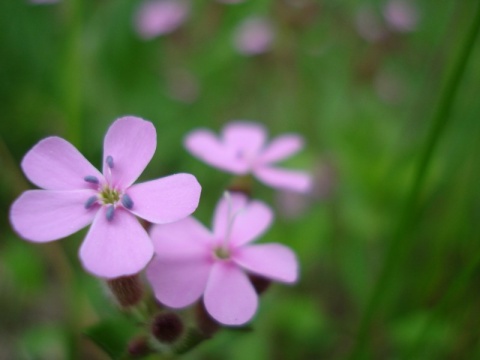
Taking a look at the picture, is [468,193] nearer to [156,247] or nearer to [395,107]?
[395,107]

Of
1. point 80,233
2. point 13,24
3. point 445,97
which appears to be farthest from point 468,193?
point 13,24

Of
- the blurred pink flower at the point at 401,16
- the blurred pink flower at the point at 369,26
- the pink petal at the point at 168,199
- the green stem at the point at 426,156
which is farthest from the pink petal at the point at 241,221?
the blurred pink flower at the point at 401,16

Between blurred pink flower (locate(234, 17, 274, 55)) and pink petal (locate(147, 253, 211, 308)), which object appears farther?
blurred pink flower (locate(234, 17, 274, 55))

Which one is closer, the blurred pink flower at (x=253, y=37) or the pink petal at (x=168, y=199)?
the pink petal at (x=168, y=199)

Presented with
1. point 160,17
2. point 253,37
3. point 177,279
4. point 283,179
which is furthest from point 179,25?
point 177,279

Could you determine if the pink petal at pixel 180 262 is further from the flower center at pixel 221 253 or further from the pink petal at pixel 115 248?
the pink petal at pixel 115 248

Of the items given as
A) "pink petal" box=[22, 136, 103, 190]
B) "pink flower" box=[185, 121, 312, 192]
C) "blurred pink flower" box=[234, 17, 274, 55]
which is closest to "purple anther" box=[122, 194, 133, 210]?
"pink petal" box=[22, 136, 103, 190]

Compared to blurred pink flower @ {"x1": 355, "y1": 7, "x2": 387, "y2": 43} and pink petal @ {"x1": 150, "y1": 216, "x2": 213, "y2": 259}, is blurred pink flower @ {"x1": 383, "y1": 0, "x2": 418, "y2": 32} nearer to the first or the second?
blurred pink flower @ {"x1": 355, "y1": 7, "x2": 387, "y2": 43}
